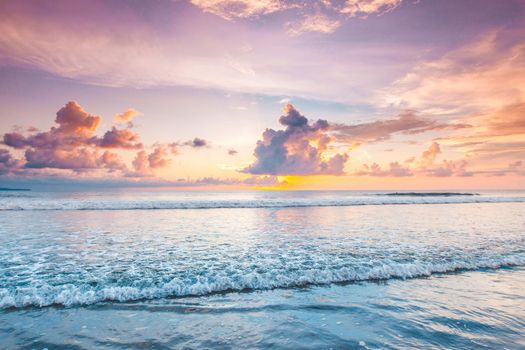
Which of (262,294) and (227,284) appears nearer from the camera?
(262,294)

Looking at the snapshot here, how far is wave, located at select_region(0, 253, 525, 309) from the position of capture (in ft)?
25.8

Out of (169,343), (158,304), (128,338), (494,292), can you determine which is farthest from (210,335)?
(494,292)

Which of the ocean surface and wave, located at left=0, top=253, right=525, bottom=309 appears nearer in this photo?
the ocean surface

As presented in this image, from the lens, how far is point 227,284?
9023 mm

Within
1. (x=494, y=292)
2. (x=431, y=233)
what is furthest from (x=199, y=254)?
(x=431, y=233)

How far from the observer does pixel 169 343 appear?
5648 mm

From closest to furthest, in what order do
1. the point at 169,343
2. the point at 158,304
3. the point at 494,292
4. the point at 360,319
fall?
the point at 169,343 → the point at 360,319 → the point at 158,304 → the point at 494,292

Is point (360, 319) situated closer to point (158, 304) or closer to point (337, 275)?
point (337, 275)

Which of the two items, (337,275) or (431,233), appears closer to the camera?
(337,275)

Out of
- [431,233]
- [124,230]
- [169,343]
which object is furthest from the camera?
[124,230]

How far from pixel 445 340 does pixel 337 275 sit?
4.26 metres

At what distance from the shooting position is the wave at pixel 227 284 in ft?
25.8

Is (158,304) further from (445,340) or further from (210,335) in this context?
(445,340)

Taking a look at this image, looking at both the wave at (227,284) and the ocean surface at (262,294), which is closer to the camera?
the ocean surface at (262,294)
